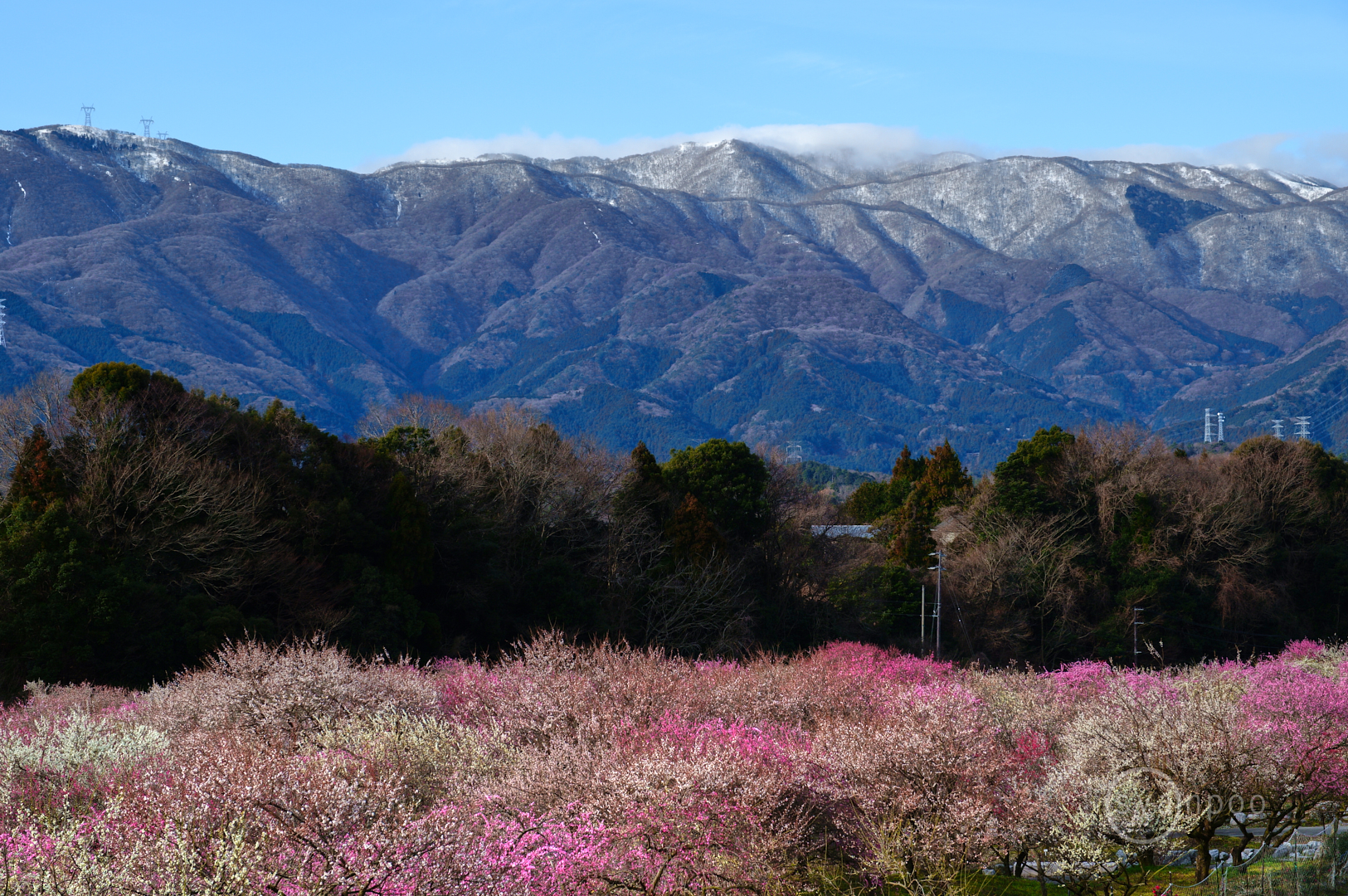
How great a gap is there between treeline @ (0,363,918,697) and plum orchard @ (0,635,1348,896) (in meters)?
8.74

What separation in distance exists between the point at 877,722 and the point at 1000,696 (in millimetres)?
9491

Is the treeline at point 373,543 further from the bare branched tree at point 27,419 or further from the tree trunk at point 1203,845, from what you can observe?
the tree trunk at point 1203,845

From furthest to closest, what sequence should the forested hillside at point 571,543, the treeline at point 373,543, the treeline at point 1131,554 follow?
the treeline at point 1131,554
the forested hillside at point 571,543
the treeline at point 373,543

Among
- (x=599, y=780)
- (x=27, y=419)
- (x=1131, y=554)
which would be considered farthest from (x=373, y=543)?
(x=1131, y=554)

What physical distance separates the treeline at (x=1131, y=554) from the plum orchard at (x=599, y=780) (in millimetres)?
34155

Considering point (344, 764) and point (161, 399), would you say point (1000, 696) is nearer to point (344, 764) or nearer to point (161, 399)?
point (344, 764)

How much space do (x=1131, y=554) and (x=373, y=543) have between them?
119ft

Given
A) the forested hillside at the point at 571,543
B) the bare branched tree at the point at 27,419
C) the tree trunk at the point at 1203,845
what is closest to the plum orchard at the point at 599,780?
the tree trunk at the point at 1203,845

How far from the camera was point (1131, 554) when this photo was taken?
5906 cm

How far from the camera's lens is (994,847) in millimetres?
16484

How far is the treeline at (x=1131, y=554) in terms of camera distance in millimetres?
57188

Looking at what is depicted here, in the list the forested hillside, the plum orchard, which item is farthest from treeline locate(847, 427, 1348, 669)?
the plum orchard

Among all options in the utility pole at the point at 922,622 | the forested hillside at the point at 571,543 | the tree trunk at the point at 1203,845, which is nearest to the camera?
the tree trunk at the point at 1203,845

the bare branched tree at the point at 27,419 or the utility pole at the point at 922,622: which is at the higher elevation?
the bare branched tree at the point at 27,419
